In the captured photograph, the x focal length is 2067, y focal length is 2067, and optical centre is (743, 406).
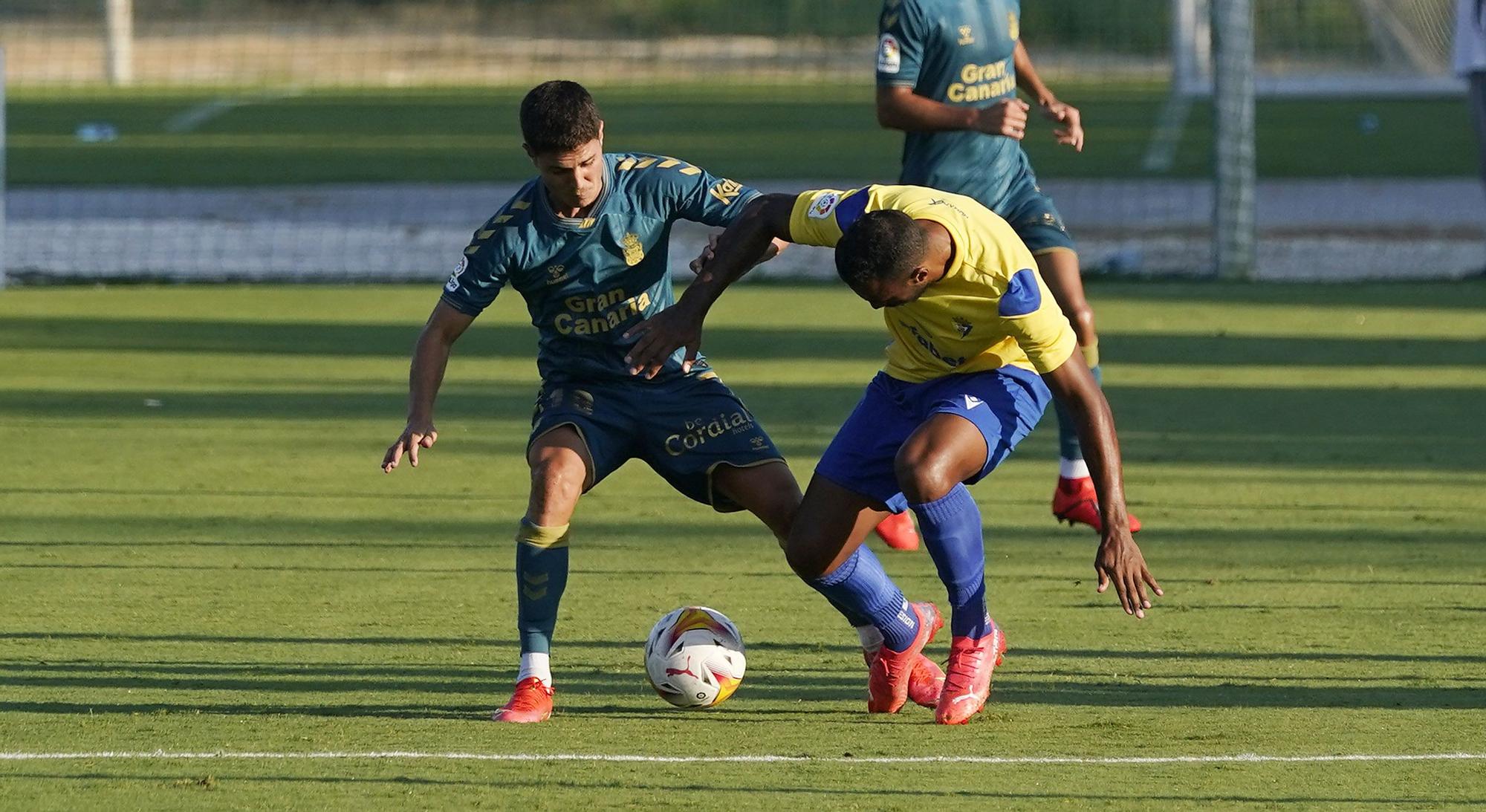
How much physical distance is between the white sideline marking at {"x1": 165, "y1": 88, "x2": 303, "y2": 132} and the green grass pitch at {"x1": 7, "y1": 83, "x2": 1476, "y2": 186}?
6.6 inches

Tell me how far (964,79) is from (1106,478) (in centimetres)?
299

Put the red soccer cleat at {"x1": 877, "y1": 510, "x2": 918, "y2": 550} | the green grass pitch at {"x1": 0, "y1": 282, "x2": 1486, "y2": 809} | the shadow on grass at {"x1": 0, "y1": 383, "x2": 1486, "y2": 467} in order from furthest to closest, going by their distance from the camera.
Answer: the shadow on grass at {"x1": 0, "y1": 383, "x2": 1486, "y2": 467} < the red soccer cleat at {"x1": 877, "y1": 510, "x2": 918, "y2": 550} < the green grass pitch at {"x1": 0, "y1": 282, "x2": 1486, "y2": 809}

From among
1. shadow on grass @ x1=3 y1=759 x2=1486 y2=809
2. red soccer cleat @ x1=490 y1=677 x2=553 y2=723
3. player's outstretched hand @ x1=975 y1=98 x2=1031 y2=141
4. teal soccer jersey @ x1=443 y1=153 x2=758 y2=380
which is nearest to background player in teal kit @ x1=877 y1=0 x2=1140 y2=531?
player's outstretched hand @ x1=975 y1=98 x2=1031 y2=141

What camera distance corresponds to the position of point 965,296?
504 centimetres

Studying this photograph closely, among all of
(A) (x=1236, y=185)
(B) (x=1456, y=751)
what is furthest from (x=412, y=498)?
(A) (x=1236, y=185)

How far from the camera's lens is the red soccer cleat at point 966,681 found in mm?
4992

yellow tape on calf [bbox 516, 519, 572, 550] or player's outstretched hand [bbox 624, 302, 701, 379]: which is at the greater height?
player's outstretched hand [bbox 624, 302, 701, 379]

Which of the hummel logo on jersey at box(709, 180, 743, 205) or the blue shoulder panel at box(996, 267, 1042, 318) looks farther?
the hummel logo on jersey at box(709, 180, 743, 205)

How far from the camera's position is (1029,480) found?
26.5 ft

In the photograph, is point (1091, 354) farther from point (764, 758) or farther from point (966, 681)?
point (764, 758)

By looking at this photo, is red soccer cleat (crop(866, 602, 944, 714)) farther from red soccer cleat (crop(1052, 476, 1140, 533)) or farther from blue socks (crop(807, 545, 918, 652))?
red soccer cleat (crop(1052, 476, 1140, 533))

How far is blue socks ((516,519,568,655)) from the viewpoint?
16.7ft

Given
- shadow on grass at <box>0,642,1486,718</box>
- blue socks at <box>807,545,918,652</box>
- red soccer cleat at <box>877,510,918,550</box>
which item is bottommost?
red soccer cleat at <box>877,510,918,550</box>

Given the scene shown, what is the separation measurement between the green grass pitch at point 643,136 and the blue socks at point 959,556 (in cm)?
1415
